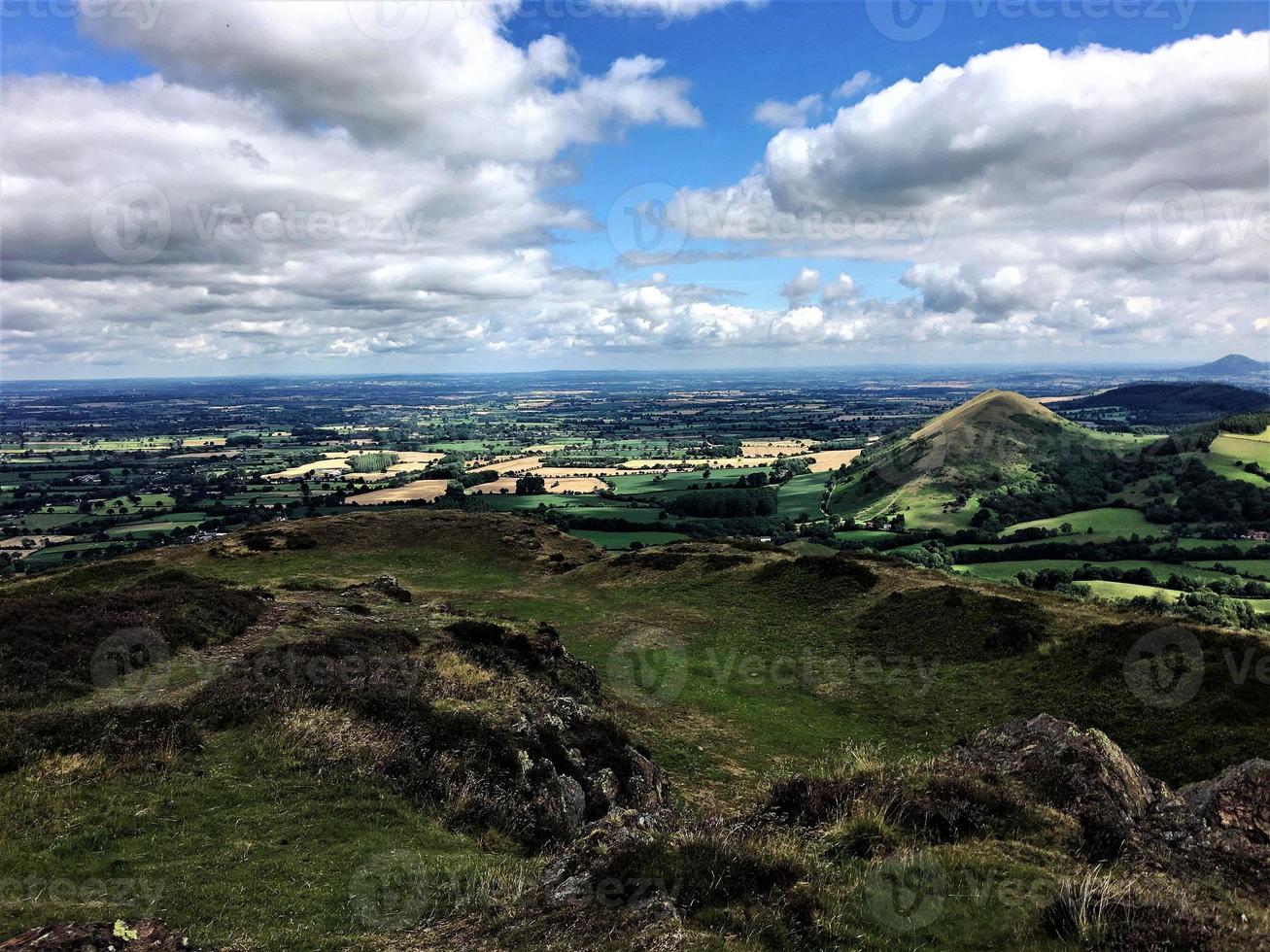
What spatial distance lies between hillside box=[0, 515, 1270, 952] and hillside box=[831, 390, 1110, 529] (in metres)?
96.0

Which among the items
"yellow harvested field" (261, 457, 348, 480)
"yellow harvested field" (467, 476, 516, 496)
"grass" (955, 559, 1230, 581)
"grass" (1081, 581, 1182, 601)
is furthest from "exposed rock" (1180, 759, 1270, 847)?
"yellow harvested field" (261, 457, 348, 480)

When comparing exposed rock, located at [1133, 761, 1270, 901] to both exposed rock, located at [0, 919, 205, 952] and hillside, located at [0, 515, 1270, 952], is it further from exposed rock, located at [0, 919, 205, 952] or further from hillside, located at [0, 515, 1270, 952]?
exposed rock, located at [0, 919, 205, 952]

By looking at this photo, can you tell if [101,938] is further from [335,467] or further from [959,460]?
[335,467]

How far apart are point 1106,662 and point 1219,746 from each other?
238 inches

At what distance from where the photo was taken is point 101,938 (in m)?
8.06

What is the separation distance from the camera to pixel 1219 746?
18.8 meters

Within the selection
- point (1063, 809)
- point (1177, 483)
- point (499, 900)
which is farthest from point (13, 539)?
point (1177, 483)

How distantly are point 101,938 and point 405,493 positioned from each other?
124 metres

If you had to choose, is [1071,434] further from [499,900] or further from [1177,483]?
[499,900]

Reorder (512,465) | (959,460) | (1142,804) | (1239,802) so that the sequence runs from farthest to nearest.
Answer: (512,465)
(959,460)
(1142,804)
(1239,802)

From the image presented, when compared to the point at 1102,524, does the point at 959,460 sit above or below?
above

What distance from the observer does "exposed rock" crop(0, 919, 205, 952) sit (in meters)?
7.79

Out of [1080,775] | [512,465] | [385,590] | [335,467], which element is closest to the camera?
[1080,775]

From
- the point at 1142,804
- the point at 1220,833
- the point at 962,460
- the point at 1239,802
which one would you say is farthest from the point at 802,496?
the point at 1220,833
